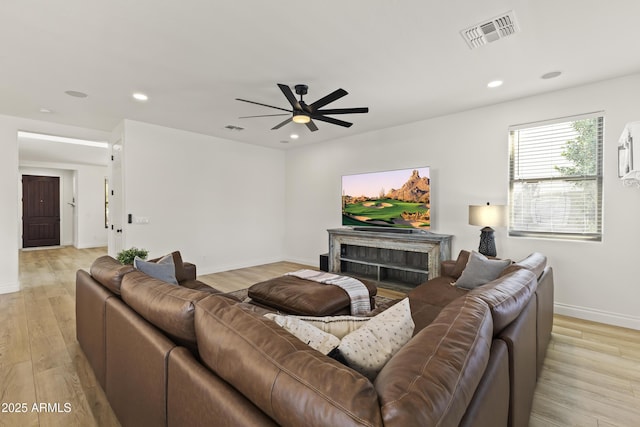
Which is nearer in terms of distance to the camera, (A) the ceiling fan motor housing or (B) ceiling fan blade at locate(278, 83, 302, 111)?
(B) ceiling fan blade at locate(278, 83, 302, 111)

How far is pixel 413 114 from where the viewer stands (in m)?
4.24

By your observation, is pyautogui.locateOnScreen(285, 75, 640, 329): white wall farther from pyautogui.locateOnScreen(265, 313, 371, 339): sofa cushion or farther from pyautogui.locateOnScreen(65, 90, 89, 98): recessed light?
pyautogui.locateOnScreen(65, 90, 89, 98): recessed light

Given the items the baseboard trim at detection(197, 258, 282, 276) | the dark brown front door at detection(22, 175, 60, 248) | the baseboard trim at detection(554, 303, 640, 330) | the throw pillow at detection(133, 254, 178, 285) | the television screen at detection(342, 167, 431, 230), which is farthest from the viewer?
the dark brown front door at detection(22, 175, 60, 248)

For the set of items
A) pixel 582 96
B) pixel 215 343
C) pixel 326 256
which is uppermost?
pixel 582 96

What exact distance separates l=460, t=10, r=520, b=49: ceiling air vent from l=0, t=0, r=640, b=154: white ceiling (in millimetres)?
50

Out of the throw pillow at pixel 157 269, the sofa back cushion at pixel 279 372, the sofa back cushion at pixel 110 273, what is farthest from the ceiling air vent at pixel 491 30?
the throw pillow at pixel 157 269

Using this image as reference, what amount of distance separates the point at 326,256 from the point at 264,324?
4393 mm

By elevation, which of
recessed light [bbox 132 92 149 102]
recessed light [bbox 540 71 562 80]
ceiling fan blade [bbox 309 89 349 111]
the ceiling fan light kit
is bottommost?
the ceiling fan light kit

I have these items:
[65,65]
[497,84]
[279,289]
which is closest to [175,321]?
[279,289]

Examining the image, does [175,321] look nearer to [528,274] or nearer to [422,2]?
[528,274]

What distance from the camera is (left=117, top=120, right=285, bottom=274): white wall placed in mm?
4550

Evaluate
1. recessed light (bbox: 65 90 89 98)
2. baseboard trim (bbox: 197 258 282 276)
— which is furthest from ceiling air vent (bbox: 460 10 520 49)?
baseboard trim (bbox: 197 258 282 276)

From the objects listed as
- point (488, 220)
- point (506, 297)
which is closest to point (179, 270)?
point (506, 297)

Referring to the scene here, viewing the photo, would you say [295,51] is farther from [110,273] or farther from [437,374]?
[437,374]
